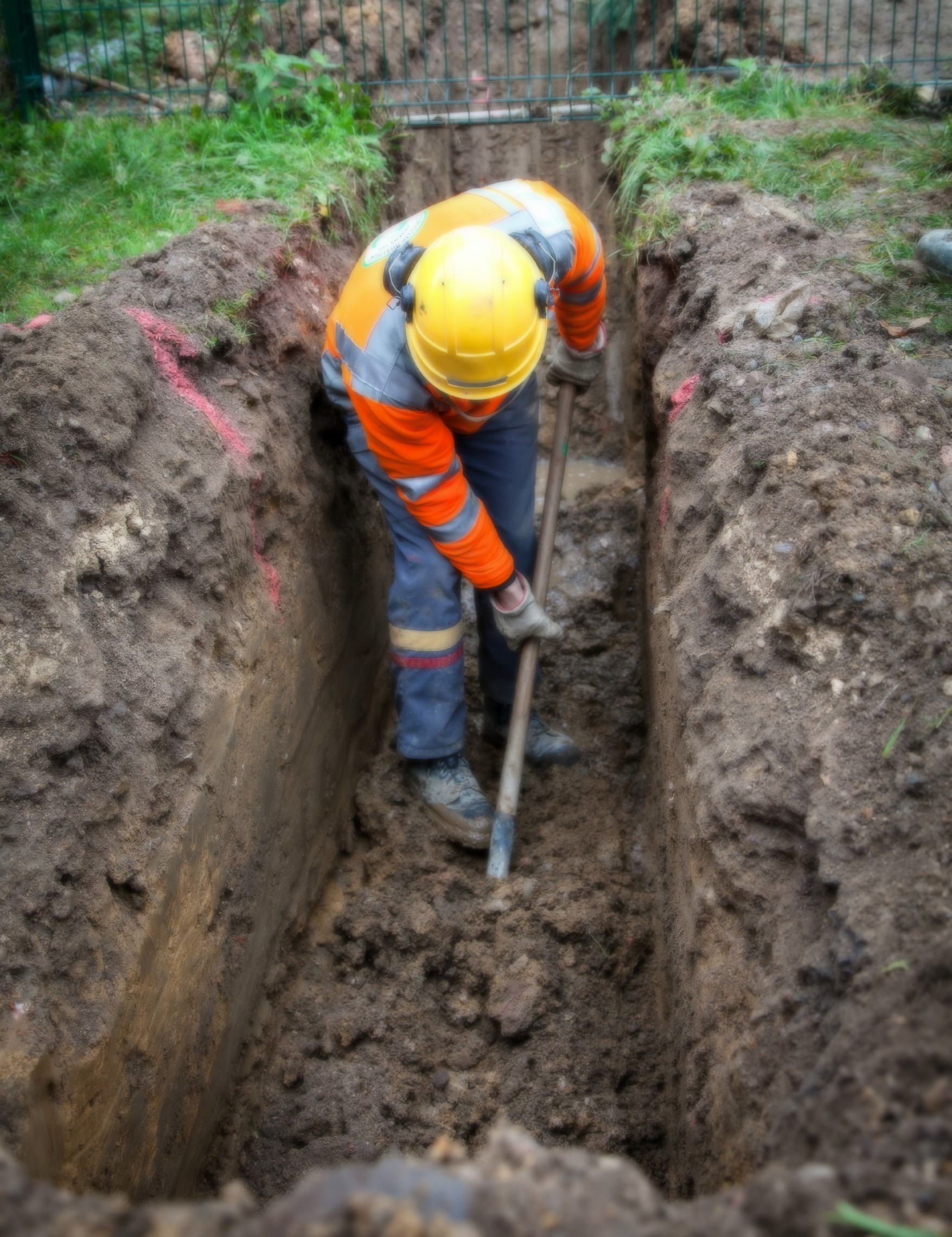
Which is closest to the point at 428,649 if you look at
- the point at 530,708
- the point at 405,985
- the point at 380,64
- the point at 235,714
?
the point at 530,708

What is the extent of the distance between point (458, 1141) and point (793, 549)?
1.74 meters

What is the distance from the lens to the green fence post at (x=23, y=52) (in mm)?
4566

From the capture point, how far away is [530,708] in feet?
10.9

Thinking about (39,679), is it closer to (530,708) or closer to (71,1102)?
(71,1102)

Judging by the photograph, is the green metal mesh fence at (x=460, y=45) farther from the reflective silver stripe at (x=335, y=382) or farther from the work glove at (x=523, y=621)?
the work glove at (x=523, y=621)

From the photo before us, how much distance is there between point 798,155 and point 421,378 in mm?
Result: 2144

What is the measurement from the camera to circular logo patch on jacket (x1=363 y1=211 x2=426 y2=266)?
2.75m

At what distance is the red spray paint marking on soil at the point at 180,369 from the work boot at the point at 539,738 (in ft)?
4.72

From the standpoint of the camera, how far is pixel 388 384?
2.64 metres

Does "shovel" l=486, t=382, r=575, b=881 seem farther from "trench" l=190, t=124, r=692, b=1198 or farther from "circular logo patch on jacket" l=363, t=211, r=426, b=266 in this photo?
"circular logo patch on jacket" l=363, t=211, r=426, b=266

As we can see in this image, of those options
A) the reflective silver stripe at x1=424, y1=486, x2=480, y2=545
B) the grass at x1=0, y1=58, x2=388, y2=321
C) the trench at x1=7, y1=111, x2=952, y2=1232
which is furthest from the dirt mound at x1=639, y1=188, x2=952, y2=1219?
the grass at x1=0, y1=58, x2=388, y2=321

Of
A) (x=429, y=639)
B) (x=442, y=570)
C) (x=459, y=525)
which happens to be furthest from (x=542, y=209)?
(x=429, y=639)

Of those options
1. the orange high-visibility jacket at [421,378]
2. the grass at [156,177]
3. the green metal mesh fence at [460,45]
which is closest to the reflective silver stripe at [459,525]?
the orange high-visibility jacket at [421,378]

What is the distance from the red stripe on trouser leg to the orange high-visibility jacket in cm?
29
